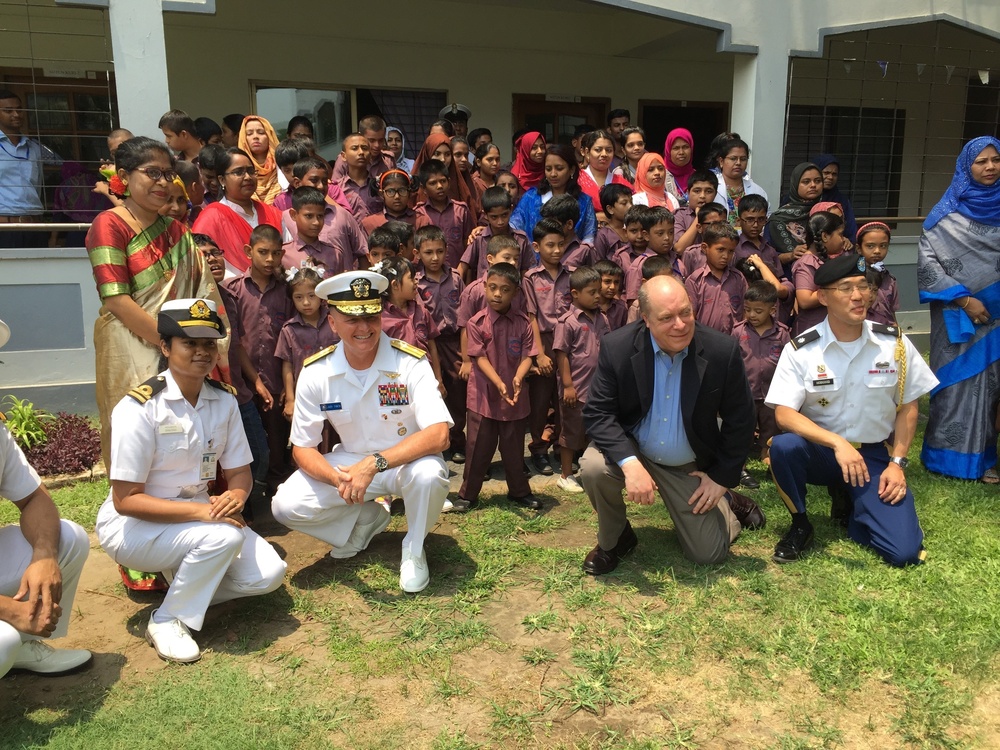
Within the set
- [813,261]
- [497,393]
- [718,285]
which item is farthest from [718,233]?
[497,393]

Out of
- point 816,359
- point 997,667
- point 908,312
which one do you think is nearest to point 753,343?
point 816,359

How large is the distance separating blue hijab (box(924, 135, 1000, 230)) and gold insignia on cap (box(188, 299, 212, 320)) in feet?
14.5

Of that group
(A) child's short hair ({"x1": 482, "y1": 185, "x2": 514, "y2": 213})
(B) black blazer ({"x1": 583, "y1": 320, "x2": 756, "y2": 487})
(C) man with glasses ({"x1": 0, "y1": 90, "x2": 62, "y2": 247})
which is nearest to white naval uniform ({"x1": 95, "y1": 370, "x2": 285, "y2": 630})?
(B) black blazer ({"x1": 583, "y1": 320, "x2": 756, "y2": 487})

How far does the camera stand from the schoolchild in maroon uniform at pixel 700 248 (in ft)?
17.6

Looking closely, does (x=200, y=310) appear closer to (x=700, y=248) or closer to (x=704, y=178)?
(x=700, y=248)

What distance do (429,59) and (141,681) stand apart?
798cm

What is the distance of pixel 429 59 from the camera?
30.7ft

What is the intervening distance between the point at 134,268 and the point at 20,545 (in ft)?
4.27

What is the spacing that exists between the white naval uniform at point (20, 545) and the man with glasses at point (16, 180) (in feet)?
12.7

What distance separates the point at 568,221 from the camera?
5336 mm

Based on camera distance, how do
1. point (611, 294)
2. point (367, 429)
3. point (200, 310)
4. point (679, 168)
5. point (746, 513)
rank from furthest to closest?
1. point (679, 168)
2. point (611, 294)
3. point (746, 513)
4. point (367, 429)
5. point (200, 310)

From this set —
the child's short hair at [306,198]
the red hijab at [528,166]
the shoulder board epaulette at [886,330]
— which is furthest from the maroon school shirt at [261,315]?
the shoulder board epaulette at [886,330]

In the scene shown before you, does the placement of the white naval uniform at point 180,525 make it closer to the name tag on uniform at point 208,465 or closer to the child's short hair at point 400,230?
the name tag on uniform at point 208,465

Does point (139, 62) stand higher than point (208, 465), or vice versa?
point (139, 62)
